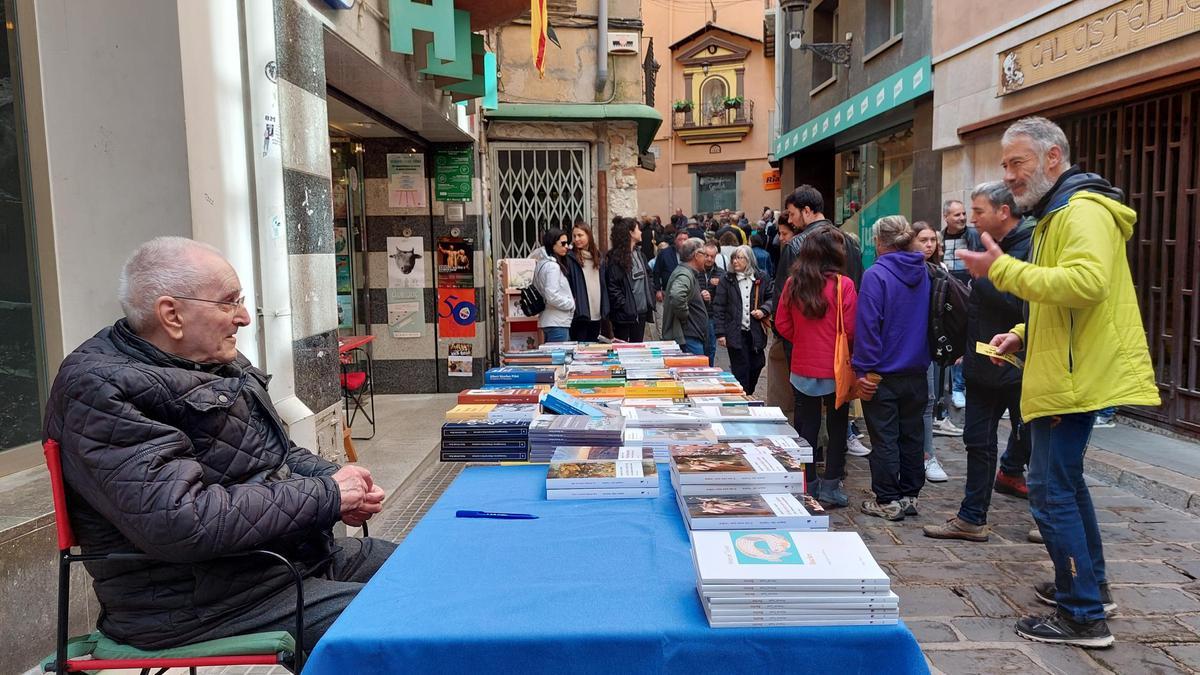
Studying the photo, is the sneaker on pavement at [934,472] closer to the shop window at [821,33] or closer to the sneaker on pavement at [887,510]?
the sneaker on pavement at [887,510]

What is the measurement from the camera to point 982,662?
3051mm

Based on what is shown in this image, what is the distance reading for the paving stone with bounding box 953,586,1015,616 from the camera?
3.49m

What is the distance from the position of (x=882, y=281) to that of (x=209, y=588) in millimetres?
3728

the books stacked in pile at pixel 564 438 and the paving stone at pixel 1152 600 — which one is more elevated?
the books stacked in pile at pixel 564 438

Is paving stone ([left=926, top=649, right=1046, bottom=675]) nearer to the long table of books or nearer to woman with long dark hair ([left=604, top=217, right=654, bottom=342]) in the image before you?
the long table of books

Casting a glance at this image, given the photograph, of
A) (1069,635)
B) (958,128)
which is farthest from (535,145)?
(1069,635)

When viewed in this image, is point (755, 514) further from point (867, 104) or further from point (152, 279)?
point (867, 104)

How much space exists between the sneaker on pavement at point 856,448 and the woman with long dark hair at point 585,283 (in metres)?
2.67

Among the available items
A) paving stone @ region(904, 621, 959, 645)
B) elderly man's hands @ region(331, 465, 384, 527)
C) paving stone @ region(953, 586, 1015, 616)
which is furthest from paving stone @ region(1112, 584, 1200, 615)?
elderly man's hands @ region(331, 465, 384, 527)

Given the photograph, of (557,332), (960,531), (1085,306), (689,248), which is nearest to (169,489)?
(1085,306)

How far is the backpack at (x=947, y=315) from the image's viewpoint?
4.89 meters

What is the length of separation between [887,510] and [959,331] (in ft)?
3.80

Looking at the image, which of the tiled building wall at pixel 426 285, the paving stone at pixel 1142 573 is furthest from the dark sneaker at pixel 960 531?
the tiled building wall at pixel 426 285

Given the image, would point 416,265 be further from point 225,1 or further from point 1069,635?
point 1069,635
